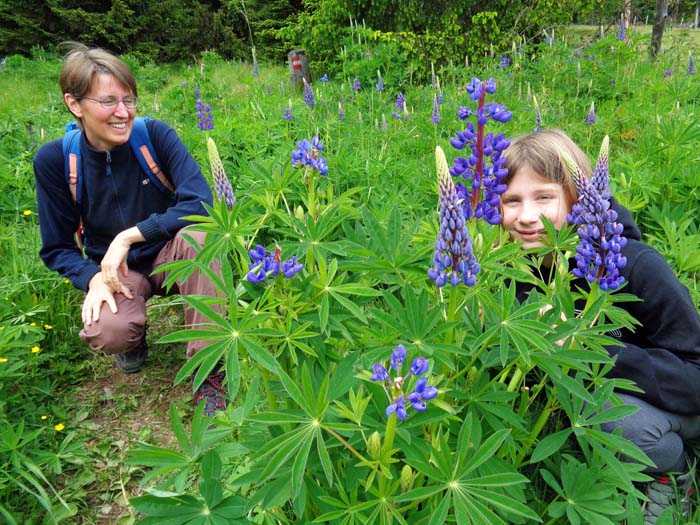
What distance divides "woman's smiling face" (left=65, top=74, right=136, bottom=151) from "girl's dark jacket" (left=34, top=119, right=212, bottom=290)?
93 mm

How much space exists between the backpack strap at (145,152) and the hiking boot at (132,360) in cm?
88

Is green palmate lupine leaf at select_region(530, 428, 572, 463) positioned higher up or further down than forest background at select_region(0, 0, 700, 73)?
further down

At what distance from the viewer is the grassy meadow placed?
1191 millimetres

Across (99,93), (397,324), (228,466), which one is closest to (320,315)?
(397,324)

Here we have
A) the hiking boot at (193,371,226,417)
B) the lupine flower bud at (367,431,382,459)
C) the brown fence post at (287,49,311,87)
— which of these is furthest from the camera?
the brown fence post at (287,49,311,87)

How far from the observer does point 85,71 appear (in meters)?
2.55

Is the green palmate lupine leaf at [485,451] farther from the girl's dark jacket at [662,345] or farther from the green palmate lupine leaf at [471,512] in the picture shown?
the girl's dark jacket at [662,345]

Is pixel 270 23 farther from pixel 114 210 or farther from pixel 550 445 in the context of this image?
pixel 550 445

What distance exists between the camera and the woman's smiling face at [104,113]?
2578 mm

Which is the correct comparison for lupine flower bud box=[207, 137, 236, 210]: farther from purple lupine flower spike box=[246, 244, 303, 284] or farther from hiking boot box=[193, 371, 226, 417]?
hiking boot box=[193, 371, 226, 417]

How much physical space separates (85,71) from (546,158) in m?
2.10

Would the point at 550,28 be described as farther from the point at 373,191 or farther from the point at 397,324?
the point at 397,324

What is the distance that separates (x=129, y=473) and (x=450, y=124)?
3.22 metres

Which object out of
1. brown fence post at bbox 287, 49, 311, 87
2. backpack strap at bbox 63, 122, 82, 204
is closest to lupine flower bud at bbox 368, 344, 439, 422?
backpack strap at bbox 63, 122, 82, 204
